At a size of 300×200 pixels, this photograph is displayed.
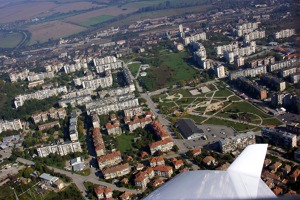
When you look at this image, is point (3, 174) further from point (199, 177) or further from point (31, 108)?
point (199, 177)

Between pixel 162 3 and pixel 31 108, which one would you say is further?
pixel 162 3

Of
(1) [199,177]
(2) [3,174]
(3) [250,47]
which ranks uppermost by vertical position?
(1) [199,177]

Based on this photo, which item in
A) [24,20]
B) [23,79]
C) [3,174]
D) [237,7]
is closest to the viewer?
[3,174]

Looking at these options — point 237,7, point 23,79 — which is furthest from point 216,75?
point 237,7

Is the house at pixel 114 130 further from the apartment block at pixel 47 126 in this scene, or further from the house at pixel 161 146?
the apartment block at pixel 47 126

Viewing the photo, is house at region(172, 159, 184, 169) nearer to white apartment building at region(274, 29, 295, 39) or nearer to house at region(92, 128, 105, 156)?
house at region(92, 128, 105, 156)

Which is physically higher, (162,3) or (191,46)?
(162,3)

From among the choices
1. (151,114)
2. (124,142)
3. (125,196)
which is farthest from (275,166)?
(151,114)
